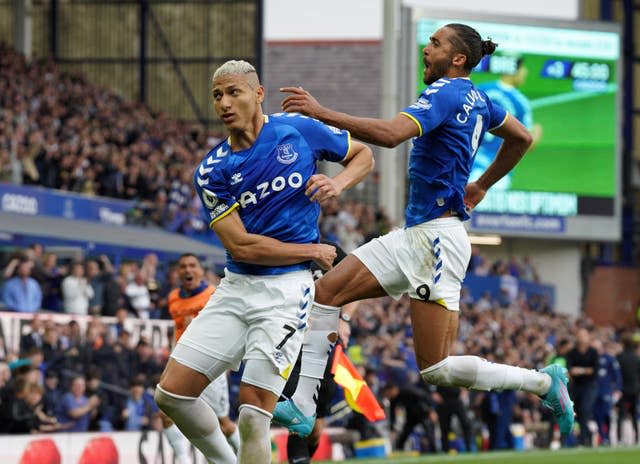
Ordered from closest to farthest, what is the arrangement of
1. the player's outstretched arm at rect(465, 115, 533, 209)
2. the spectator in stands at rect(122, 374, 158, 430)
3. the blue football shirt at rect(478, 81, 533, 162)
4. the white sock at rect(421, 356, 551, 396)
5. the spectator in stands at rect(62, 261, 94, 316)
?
the white sock at rect(421, 356, 551, 396) → the player's outstretched arm at rect(465, 115, 533, 209) → the spectator in stands at rect(122, 374, 158, 430) → the spectator in stands at rect(62, 261, 94, 316) → the blue football shirt at rect(478, 81, 533, 162)

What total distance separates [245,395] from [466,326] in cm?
2098

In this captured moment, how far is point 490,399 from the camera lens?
76.5 ft

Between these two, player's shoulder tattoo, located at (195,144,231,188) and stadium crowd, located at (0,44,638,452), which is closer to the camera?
player's shoulder tattoo, located at (195,144,231,188)

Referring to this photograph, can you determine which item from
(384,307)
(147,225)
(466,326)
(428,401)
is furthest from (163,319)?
(466,326)

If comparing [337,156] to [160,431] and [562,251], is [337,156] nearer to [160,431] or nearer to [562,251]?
[160,431]

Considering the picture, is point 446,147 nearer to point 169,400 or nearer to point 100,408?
point 169,400

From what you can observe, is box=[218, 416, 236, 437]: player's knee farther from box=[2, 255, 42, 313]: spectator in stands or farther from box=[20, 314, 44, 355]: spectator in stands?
box=[2, 255, 42, 313]: spectator in stands

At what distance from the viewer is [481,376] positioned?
8953 mm

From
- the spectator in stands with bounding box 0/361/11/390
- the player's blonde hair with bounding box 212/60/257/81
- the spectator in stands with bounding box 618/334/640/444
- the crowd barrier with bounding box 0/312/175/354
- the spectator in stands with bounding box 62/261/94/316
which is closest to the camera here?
the player's blonde hair with bounding box 212/60/257/81

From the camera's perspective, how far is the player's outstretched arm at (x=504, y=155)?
9336 mm

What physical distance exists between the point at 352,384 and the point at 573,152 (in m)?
25.3

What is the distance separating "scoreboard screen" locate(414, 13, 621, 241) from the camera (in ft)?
117

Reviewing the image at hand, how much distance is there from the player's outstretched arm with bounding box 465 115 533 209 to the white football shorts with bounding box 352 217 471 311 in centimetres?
44

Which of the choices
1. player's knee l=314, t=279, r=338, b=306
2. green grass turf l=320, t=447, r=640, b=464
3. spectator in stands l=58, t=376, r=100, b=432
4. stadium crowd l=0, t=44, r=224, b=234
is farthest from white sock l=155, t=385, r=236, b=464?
stadium crowd l=0, t=44, r=224, b=234
